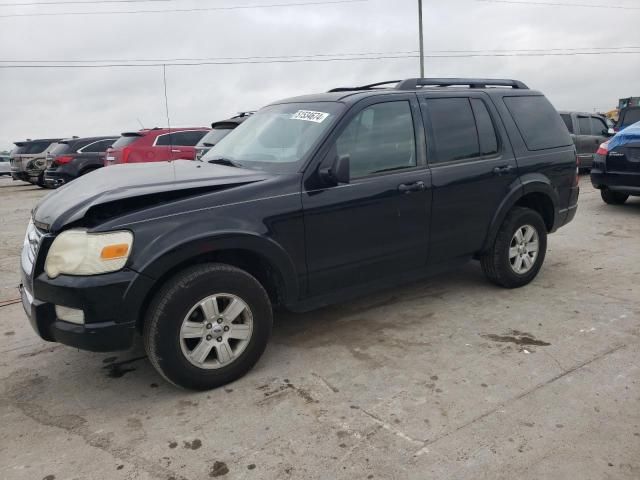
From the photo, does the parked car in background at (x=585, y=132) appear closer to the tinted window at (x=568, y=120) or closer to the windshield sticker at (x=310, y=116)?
the tinted window at (x=568, y=120)

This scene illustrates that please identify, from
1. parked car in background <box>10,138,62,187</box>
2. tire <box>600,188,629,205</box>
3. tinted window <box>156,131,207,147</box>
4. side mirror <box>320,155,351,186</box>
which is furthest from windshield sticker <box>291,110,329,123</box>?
parked car in background <box>10,138,62,187</box>

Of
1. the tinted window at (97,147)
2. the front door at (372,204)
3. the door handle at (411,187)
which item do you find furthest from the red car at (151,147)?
the door handle at (411,187)

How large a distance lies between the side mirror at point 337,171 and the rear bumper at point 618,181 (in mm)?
6803

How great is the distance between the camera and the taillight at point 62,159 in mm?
15617

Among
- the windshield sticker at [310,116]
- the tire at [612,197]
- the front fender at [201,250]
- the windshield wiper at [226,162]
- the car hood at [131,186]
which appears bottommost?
the tire at [612,197]

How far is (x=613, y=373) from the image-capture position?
3338mm

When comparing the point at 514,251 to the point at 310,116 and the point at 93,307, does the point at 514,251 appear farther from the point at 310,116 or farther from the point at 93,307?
the point at 93,307

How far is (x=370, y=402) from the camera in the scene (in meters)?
3.07

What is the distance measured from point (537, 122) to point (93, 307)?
426cm

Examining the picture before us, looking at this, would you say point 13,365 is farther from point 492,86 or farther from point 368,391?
point 492,86

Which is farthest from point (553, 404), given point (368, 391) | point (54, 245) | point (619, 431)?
point (54, 245)

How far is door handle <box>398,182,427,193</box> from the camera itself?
156 inches

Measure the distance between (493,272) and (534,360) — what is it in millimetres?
1420

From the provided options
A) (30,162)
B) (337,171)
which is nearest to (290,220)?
(337,171)
